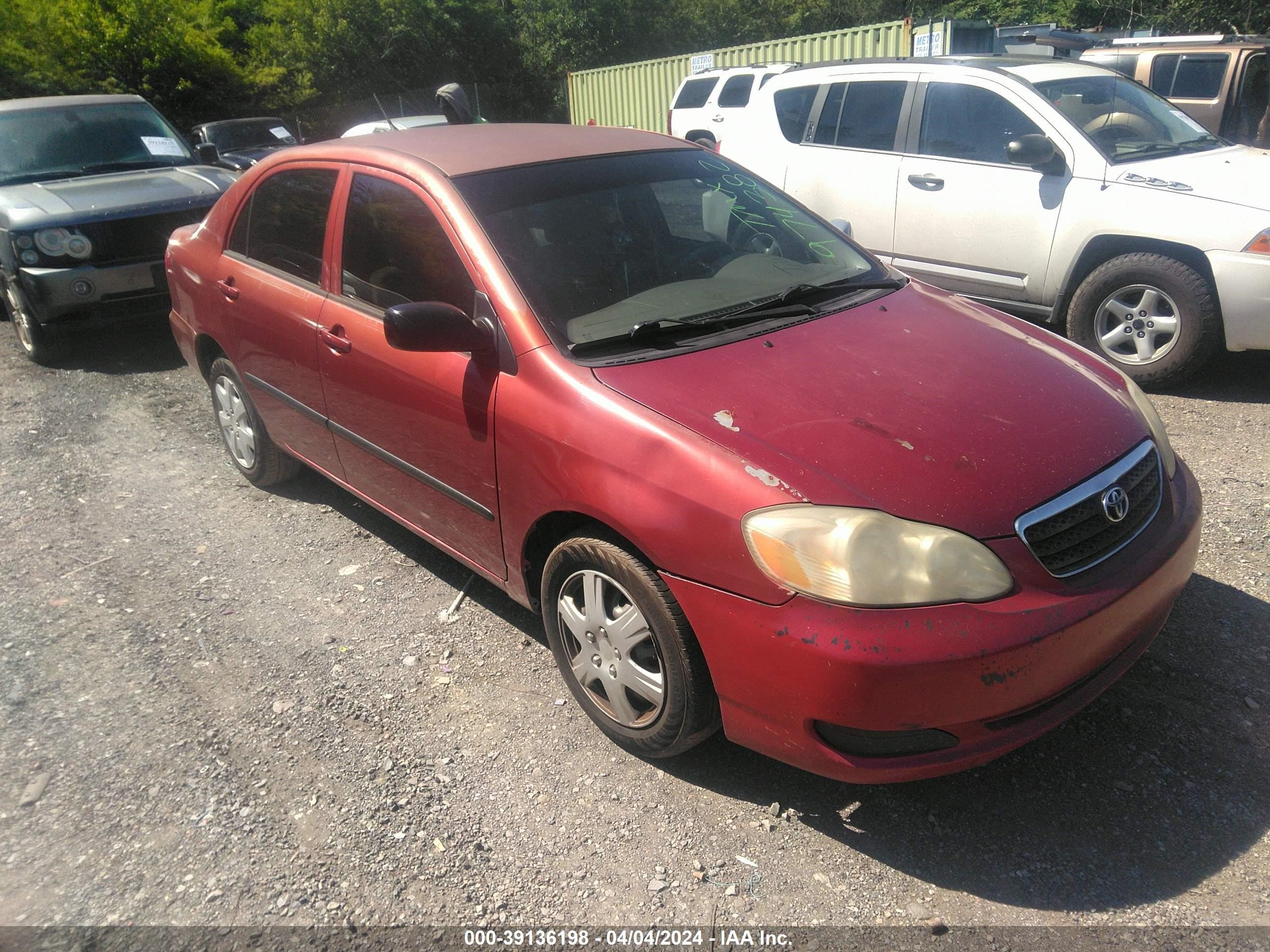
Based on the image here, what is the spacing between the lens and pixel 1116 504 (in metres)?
2.58

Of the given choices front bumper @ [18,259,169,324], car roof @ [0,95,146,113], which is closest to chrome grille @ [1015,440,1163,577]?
front bumper @ [18,259,169,324]

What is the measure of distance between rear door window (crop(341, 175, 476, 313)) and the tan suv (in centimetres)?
1009

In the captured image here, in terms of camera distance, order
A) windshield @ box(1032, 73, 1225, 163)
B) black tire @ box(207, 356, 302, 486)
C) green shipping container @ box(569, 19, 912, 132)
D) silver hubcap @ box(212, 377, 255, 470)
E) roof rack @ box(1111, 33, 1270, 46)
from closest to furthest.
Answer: black tire @ box(207, 356, 302, 486)
silver hubcap @ box(212, 377, 255, 470)
windshield @ box(1032, 73, 1225, 163)
roof rack @ box(1111, 33, 1270, 46)
green shipping container @ box(569, 19, 912, 132)

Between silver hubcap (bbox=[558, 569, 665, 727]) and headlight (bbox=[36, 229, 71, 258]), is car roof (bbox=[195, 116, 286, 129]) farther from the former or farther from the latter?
silver hubcap (bbox=[558, 569, 665, 727])

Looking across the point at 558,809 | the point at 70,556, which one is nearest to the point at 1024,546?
the point at 558,809

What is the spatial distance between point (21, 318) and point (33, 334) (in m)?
0.25

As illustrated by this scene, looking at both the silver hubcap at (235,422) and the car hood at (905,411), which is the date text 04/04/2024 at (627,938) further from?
the silver hubcap at (235,422)

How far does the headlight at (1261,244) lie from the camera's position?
5000 mm

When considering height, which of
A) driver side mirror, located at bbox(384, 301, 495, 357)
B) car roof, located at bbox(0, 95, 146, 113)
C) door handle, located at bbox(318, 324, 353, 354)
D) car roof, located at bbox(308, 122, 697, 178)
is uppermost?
car roof, located at bbox(308, 122, 697, 178)

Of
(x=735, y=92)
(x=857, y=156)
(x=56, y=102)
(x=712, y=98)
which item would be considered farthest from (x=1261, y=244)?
(x=712, y=98)

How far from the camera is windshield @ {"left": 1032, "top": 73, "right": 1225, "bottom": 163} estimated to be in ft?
19.0

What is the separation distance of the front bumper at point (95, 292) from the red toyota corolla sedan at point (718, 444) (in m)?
3.58

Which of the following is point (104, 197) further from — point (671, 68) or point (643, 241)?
point (671, 68)

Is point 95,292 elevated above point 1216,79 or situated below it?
below
